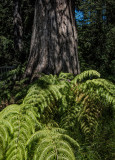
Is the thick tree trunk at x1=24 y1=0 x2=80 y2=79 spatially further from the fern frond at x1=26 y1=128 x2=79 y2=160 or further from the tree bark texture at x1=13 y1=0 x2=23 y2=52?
the tree bark texture at x1=13 y1=0 x2=23 y2=52

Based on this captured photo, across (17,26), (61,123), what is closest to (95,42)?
(17,26)

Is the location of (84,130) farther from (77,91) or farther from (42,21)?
(42,21)

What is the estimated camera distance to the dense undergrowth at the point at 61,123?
1.23 metres

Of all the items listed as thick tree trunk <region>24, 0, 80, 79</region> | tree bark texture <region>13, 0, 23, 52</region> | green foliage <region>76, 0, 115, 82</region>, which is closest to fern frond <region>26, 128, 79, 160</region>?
thick tree trunk <region>24, 0, 80, 79</region>

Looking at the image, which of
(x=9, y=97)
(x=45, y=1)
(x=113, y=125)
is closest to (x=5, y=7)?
(x=45, y=1)

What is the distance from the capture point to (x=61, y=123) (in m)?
2.01

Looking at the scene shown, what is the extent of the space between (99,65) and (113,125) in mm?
5004

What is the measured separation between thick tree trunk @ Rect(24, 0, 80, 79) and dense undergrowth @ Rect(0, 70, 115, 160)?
1.79 feet

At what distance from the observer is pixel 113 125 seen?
204 cm

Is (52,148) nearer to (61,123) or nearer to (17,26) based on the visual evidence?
(61,123)

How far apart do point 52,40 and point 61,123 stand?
1.52 m

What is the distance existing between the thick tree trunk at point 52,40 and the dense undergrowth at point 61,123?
0.55m

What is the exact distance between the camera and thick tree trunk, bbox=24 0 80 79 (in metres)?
2.88

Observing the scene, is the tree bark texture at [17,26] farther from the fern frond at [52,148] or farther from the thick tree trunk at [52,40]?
the fern frond at [52,148]
